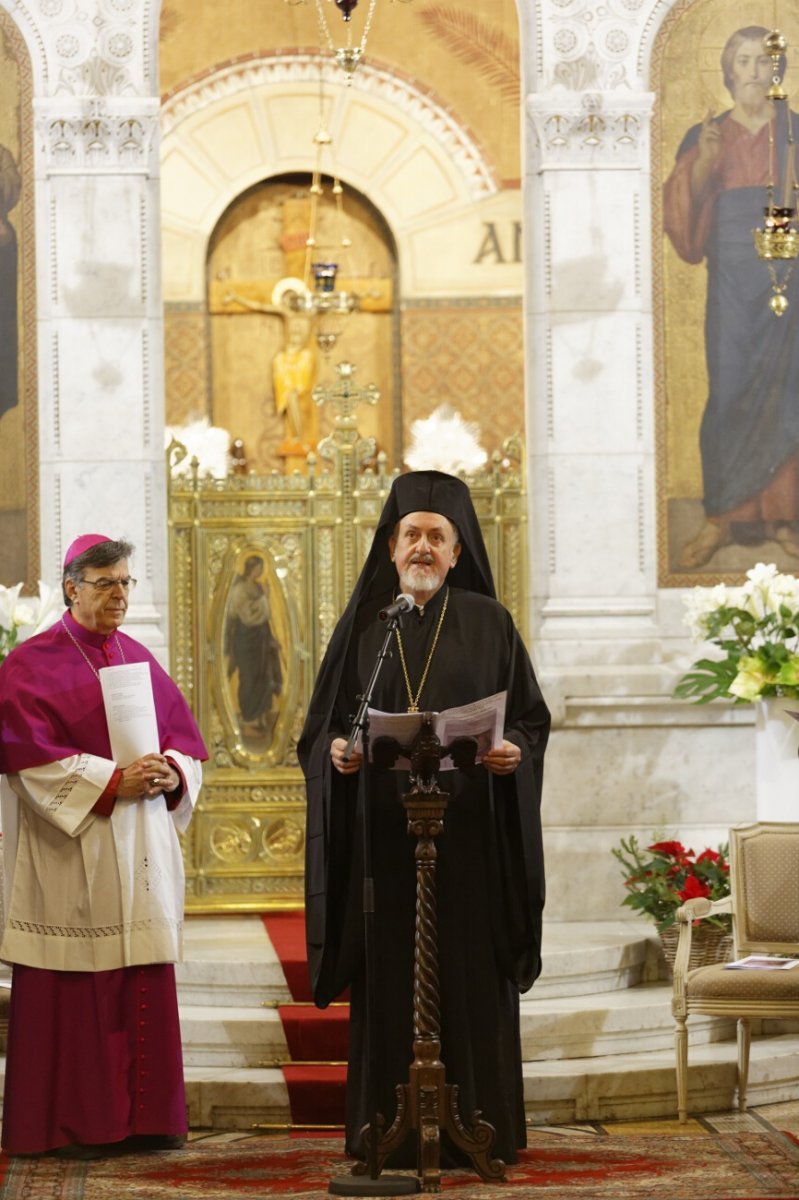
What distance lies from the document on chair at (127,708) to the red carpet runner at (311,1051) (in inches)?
58.9

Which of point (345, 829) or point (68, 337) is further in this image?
point (68, 337)

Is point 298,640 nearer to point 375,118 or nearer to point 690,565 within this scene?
point 690,565

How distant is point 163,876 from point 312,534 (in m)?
3.70

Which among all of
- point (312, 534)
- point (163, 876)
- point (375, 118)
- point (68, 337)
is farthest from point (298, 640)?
point (375, 118)

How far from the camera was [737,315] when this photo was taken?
410 inches

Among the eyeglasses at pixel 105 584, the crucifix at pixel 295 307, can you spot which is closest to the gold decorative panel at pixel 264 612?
the eyeglasses at pixel 105 584

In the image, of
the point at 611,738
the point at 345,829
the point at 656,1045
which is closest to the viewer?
the point at 345,829

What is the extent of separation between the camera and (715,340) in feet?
34.1

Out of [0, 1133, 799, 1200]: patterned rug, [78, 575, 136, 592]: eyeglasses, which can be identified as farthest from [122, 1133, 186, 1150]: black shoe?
[78, 575, 136, 592]: eyeglasses

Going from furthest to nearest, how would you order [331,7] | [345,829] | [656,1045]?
[331,7] < [656,1045] < [345,829]

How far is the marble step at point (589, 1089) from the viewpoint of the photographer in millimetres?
7648

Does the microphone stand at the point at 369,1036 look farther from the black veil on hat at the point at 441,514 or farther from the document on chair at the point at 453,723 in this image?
the black veil on hat at the point at 441,514

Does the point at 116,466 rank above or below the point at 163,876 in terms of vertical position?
above

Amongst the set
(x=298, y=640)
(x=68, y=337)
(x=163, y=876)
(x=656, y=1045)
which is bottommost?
(x=656, y=1045)
